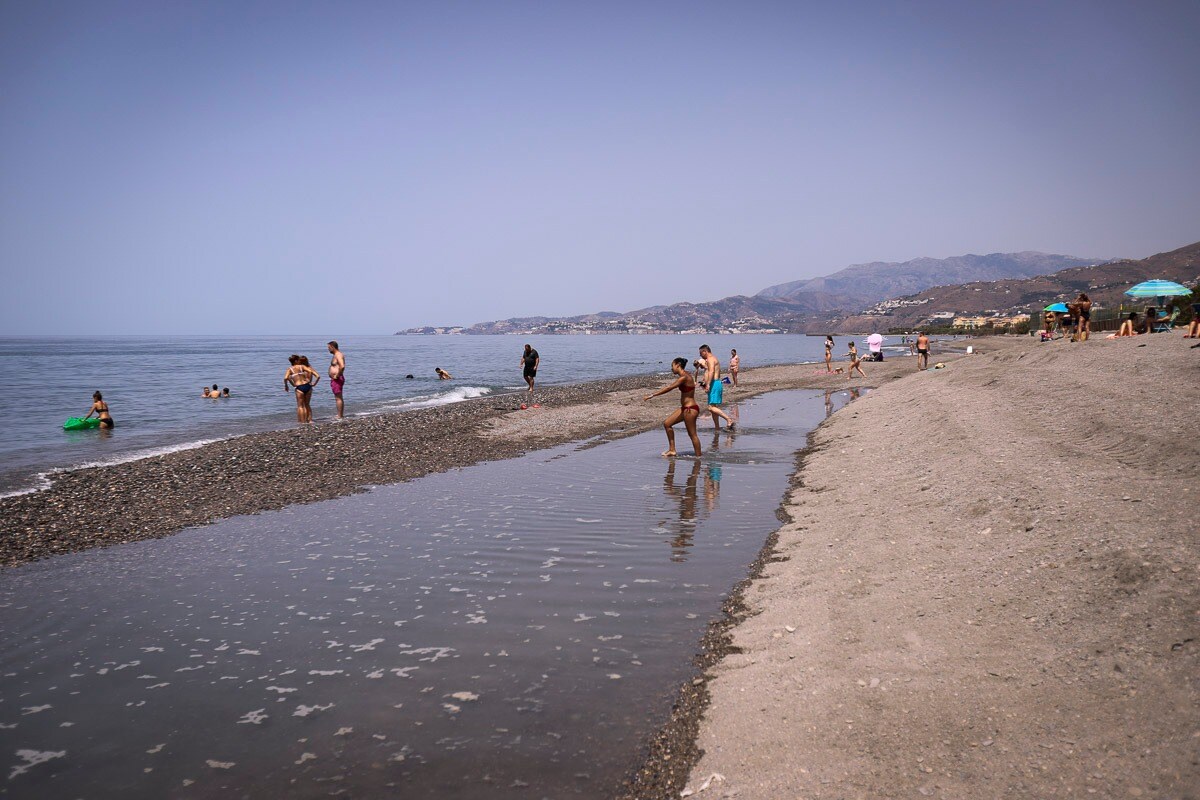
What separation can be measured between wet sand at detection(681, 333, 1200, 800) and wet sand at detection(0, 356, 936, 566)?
10.5m

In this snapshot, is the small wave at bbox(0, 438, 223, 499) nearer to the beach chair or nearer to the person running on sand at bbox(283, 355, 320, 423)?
the person running on sand at bbox(283, 355, 320, 423)

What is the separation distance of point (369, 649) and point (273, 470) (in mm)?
11604

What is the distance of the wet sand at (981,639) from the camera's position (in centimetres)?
407

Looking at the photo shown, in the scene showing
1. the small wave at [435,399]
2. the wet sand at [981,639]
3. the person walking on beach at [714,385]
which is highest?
the person walking on beach at [714,385]

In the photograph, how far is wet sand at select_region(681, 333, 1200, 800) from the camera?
4.07 meters

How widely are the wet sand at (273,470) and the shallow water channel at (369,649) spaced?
4.80 feet

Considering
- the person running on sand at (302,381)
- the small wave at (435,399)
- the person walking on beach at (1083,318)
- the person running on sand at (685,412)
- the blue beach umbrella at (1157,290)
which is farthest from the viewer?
the small wave at (435,399)

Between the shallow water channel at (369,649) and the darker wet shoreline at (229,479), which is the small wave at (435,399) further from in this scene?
the shallow water channel at (369,649)

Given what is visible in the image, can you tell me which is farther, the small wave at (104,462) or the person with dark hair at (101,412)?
the person with dark hair at (101,412)

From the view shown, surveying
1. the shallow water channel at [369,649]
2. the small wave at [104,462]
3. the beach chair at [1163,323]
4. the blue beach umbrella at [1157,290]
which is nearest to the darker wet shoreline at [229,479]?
the small wave at [104,462]

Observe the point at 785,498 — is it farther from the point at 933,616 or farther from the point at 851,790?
the point at 851,790

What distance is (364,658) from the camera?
6.61 metres

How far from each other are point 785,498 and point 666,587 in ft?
17.0

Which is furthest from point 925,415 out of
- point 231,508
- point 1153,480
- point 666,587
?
point 231,508
